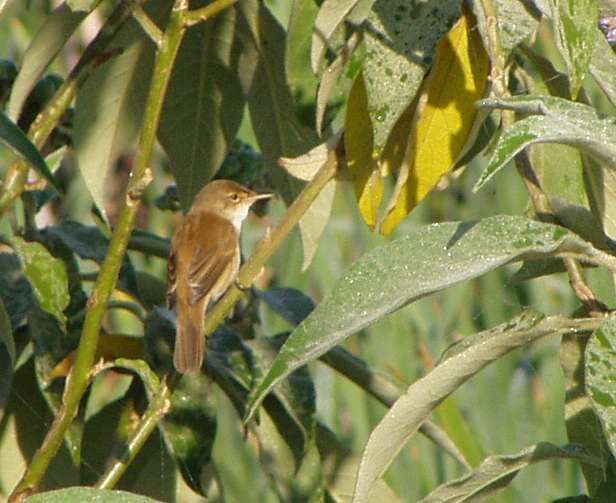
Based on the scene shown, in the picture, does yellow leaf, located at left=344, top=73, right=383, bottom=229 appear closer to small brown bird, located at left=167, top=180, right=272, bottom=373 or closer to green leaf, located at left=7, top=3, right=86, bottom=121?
green leaf, located at left=7, top=3, right=86, bottom=121

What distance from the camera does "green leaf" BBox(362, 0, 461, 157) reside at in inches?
40.3

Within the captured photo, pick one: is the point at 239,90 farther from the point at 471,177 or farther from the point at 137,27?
the point at 471,177

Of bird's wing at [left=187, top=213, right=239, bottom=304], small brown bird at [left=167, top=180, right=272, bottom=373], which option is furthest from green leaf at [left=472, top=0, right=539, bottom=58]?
bird's wing at [left=187, top=213, right=239, bottom=304]

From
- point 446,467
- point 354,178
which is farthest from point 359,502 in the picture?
point 446,467

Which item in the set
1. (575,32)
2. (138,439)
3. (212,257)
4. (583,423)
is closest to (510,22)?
(575,32)

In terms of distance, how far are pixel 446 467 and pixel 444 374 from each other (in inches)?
80.5

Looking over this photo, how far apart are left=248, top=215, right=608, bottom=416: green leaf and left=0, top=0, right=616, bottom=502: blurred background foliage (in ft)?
0.77

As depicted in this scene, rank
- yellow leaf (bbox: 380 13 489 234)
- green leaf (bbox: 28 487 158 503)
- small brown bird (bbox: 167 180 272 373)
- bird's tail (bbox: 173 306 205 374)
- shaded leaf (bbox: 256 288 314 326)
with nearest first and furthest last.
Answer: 1. green leaf (bbox: 28 487 158 503)
2. yellow leaf (bbox: 380 13 489 234)
3. bird's tail (bbox: 173 306 205 374)
4. shaded leaf (bbox: 256 288 314 326)
5. small brown bird (bbox: 167 180 272 373)

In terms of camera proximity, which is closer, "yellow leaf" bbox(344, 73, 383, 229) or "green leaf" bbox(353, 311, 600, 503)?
"green leaf" bbox(353, 311, 600, 503)

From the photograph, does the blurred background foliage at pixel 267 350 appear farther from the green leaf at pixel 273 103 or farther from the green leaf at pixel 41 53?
the green leaf at pixel 41 53

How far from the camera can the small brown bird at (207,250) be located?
82.7 inches

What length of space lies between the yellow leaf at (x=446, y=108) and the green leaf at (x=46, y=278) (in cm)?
31

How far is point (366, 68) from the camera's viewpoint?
3.42 feet

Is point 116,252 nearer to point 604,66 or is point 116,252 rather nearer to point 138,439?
point 138,439
